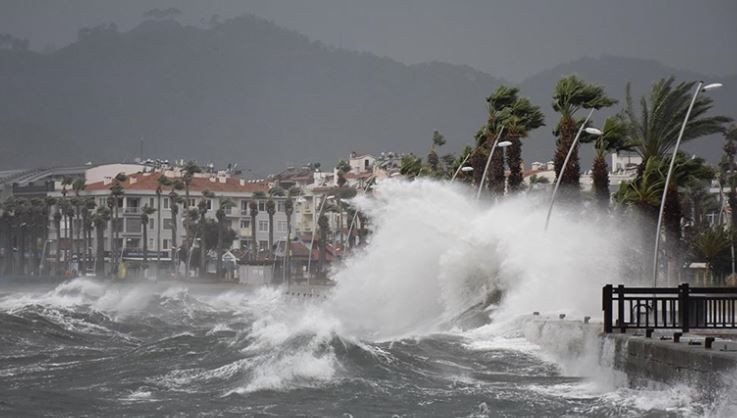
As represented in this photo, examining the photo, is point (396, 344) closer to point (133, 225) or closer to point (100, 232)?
point (100, 232)

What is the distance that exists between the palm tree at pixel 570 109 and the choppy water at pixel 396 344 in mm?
1688

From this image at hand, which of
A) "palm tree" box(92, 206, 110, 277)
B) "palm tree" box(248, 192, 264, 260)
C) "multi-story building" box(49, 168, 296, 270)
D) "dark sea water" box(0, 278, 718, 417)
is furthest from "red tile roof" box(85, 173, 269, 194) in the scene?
"dark sea water" box(0, 278, 718, 417)

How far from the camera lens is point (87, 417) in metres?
21.7

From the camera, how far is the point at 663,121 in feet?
162

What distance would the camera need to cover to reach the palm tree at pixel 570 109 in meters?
52.2

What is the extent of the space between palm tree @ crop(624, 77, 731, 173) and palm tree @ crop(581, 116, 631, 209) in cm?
137

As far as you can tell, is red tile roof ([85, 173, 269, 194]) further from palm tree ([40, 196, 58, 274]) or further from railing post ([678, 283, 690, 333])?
railing post ([678, 283, 690, 333])

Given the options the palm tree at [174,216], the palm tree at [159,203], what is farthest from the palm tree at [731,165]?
the palm tree at [159,203]

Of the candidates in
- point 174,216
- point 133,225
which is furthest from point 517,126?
point 133,225

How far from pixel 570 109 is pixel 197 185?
117 meters

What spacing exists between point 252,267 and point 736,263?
59050mm

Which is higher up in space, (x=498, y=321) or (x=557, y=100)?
(x=557, y=100)

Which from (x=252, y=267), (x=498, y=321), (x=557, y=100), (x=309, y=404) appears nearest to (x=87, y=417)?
(x=309, y=404)

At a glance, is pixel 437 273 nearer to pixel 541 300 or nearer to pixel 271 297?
pixel 541 300
